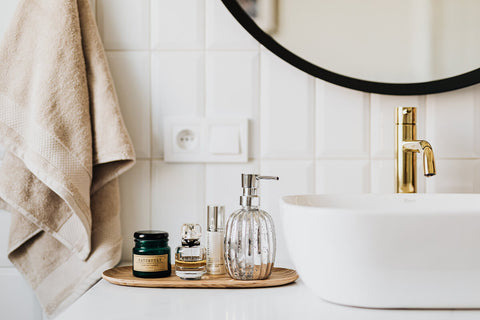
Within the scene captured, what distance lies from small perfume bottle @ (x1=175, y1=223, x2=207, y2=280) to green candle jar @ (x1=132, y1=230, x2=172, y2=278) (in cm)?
3

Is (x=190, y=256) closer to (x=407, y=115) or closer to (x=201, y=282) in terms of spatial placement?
(x=201, y=282)

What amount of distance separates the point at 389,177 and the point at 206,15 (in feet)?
1.62

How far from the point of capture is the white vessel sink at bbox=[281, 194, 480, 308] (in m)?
0.67

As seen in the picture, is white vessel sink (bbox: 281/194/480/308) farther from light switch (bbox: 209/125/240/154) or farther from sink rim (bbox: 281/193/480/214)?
light switch (bbox: 209/125/240/154)

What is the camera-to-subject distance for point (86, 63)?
1.00 m

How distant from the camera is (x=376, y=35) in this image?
105 cm

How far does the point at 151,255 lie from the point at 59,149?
0.25m

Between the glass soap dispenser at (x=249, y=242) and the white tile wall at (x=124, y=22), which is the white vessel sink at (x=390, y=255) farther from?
the white tile wall at (x=124, y=22)

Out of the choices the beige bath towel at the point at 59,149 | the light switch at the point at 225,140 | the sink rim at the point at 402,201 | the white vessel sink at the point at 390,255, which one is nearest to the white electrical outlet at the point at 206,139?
the light switch at the point at 225,140

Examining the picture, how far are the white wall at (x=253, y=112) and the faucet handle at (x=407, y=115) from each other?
0.28ft

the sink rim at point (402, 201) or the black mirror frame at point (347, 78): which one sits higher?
the black mirror frame at point (347, 78)

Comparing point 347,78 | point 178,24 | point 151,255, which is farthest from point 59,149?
point 347,78

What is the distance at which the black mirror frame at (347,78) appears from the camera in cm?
104

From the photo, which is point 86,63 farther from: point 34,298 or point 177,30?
point 34,298
